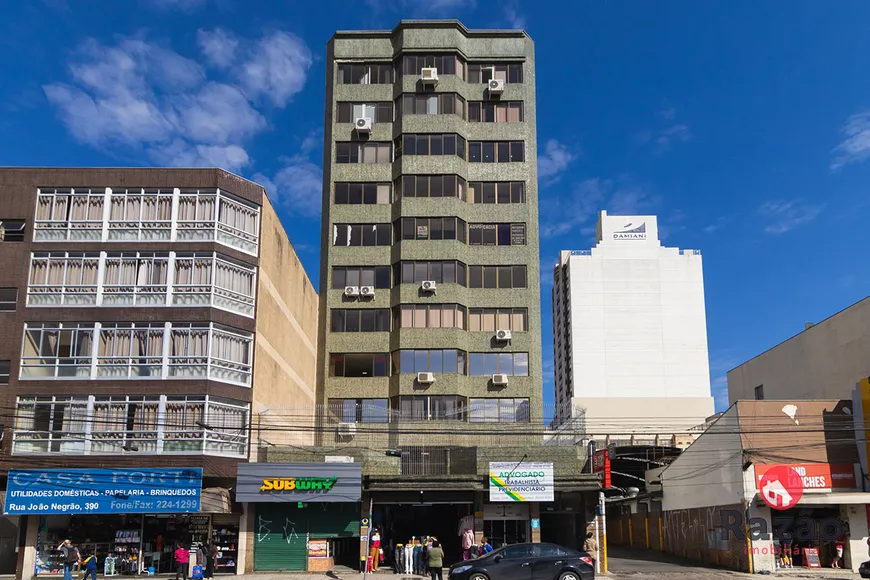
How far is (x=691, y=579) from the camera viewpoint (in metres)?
31.0

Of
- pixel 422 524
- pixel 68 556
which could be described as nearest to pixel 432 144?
pixel 422 524

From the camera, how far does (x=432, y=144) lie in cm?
4975

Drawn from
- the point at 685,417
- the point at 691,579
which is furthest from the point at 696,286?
the point at 691,579

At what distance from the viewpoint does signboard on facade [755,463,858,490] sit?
111 ft

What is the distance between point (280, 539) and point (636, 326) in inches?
2983

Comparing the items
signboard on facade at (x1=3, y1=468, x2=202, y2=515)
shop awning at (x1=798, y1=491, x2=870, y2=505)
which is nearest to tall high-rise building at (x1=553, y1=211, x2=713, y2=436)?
shop awning at (x1=798, y1=491, x2=870, y2=505)

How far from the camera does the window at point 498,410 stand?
45688mm

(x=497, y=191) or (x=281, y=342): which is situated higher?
(x=497, y=191)

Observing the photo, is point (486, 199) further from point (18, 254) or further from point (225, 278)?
point (18, 254)

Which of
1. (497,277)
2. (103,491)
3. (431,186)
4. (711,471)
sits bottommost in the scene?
(103,491)

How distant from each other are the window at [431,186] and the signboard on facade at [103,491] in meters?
22.5

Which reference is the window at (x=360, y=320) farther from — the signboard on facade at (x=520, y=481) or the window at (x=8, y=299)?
the window at (x=8, y=299)

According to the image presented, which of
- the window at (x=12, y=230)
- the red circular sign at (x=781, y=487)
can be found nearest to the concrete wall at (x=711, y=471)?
the red circular sign at (x=781, y=487)

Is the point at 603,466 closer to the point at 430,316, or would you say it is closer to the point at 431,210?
the point at 430,316
